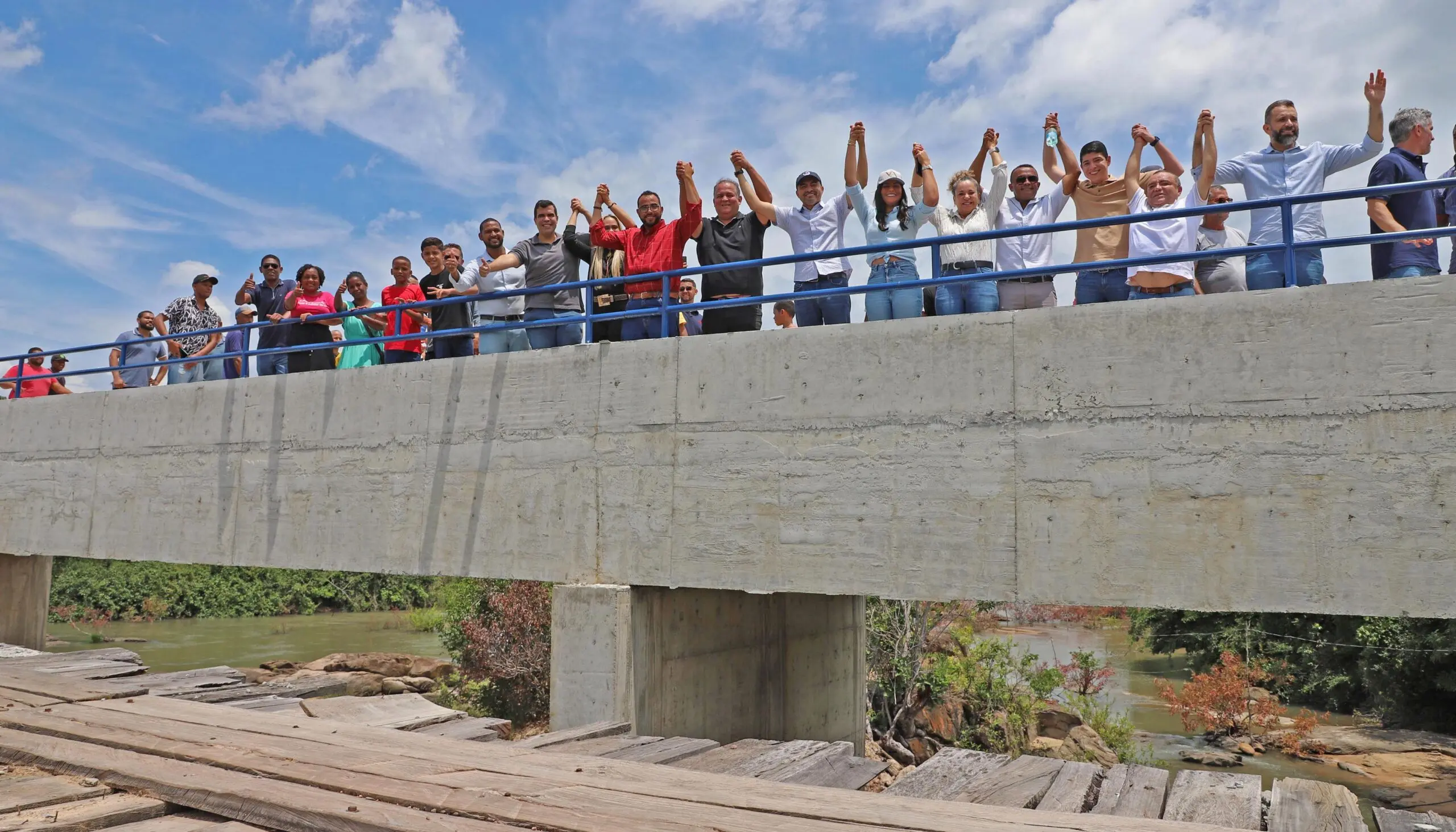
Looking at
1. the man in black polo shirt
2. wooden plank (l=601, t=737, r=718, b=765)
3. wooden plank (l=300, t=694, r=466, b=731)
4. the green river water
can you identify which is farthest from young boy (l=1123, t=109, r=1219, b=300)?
the green river water

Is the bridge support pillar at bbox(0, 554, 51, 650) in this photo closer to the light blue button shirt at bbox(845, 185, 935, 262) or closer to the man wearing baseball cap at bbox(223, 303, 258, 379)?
the man wearing baseball cap at bbox(223, 303, 258, 379)

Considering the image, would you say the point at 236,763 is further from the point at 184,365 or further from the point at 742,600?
the point at 184,365

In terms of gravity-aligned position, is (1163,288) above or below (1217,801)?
above

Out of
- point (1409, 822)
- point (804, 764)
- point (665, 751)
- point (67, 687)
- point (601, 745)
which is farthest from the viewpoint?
point (67, 687)

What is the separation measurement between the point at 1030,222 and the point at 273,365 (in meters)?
7.50

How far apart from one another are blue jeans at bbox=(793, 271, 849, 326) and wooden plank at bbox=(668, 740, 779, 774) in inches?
114

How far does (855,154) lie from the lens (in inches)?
291

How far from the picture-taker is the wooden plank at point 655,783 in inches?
155

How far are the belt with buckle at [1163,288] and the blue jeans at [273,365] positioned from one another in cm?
791

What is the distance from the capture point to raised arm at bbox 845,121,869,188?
24.2 feet

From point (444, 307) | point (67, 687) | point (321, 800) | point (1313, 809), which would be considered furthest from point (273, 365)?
point (1313, 809)

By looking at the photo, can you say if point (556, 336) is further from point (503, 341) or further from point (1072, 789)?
point (1072, 789)

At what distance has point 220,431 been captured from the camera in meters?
9.52

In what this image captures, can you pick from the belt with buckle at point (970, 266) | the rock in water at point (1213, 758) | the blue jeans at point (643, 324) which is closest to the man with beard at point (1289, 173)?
the belt with buckle at point (970, 266)
